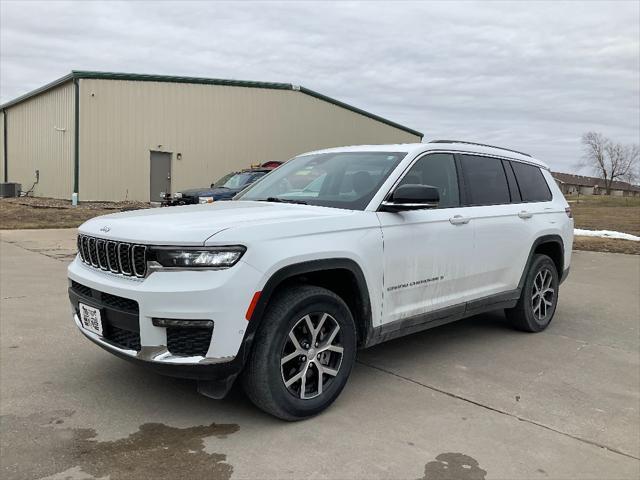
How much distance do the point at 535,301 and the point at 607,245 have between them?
942 centimetres

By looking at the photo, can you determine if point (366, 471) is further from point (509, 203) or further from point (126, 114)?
point (126, 114)

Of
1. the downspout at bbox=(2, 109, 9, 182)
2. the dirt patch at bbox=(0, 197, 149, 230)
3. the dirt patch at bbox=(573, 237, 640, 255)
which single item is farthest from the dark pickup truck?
the downspout at bbox=(2, 109, 9, 182)

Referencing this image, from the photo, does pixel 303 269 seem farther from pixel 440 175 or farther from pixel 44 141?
pixel 44 141

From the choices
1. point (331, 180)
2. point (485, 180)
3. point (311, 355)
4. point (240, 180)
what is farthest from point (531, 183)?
point (240, 180)

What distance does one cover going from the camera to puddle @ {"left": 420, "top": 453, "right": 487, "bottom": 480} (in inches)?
115

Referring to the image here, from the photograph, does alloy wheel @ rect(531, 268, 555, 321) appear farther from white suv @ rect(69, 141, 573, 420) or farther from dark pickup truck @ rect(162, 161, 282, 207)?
dark pickup truck @ rect(162, 161, 282, 207)

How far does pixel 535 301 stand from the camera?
5.77 meters

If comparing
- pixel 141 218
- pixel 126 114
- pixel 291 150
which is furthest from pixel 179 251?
pixel 291 150

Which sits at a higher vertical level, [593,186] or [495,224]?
[593,186]

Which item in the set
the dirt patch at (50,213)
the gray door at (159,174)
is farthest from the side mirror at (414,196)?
the gray door at (159,174)

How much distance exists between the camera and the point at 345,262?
356 cm

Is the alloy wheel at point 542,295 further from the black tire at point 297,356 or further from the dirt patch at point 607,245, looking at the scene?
the dirt patch at point 607,245

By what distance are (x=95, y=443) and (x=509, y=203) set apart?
400 centimetres

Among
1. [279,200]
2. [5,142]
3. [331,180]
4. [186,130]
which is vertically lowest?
[279,200]
